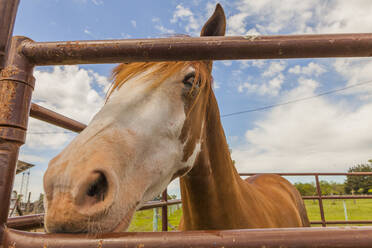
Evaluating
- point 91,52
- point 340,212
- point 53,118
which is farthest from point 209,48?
point 340,212

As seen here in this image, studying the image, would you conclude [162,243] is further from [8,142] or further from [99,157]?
[8,142]

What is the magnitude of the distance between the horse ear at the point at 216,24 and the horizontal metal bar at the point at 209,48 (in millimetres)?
838

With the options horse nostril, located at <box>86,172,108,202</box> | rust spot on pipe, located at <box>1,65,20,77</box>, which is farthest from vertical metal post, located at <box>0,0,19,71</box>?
horse nostril, located at <box>86,172,108,202</box>

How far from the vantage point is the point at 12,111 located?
2.32ft

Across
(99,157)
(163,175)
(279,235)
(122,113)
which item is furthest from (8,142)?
(279,235)

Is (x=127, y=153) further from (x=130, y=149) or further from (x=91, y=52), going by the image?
(x=91, y=52)

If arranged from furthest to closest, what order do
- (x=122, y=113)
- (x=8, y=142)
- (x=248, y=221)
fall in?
(x=248, y=221), (x=122, y=113), (x=8, y=142)

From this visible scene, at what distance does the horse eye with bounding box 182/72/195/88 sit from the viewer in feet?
4.54

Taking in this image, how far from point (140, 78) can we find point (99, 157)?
0.66 meters

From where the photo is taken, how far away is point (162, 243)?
55cm

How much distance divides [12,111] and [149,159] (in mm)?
535

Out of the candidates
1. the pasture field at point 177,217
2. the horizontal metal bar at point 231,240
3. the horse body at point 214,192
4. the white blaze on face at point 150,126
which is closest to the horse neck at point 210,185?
the horse body at point 214,192

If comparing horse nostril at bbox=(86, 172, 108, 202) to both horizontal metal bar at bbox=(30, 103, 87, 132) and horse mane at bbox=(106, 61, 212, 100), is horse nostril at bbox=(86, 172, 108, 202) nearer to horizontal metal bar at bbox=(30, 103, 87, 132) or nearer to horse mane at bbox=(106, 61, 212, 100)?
horse mane at bbox=(106, 61, 212, 100)

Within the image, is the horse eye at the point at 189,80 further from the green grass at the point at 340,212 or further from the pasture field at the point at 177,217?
the green grass at the point at 340,212
